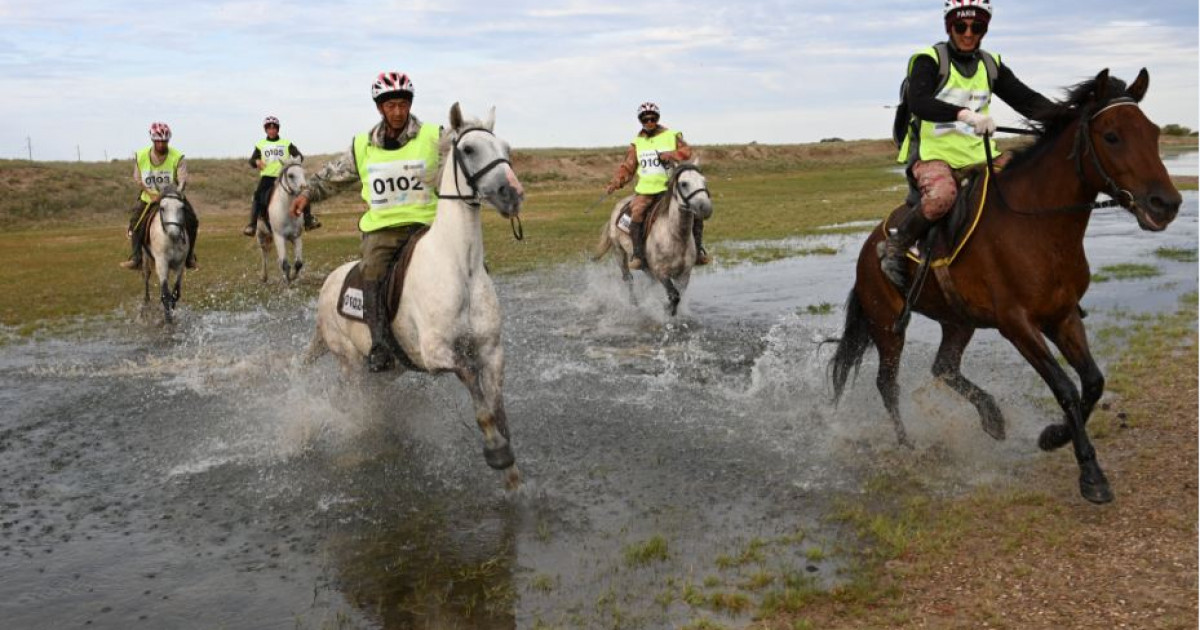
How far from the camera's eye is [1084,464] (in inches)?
268

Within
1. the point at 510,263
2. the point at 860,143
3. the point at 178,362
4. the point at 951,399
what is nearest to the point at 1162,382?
the point at 951,399

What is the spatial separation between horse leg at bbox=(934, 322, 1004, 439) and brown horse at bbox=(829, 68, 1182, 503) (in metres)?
0.68

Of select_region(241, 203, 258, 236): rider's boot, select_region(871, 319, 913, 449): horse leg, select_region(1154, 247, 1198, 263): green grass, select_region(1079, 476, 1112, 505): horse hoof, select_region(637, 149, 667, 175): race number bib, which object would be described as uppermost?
select_region(637, 149, 667, 175): race number bib

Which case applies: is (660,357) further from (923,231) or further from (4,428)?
(4,428)

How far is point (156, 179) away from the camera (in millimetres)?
16750

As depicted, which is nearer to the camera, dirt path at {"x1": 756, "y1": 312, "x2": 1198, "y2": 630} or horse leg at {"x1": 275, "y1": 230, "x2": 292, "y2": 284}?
dirt path at {"x1": 756, "y1": 312, "x2": 1198, "y2": 630}

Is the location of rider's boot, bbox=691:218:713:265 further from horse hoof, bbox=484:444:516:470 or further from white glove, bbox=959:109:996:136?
horse hoof, bbox=484:444:516:470

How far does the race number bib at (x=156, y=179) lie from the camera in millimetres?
16641

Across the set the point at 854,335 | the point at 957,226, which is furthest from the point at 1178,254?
the point at 957,226

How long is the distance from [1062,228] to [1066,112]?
0.86 metres

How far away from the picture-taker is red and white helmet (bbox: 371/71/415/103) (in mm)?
7812

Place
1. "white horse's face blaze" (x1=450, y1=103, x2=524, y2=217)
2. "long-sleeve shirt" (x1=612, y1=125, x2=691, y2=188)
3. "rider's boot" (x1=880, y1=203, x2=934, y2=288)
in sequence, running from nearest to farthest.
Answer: "white horse's face blaze" (x1=450, y1=103, x2=524, y2=217), "rider's boot" (x1=880, y1=203, x2=934, y2=288), "long-sleeve shirt" (x1=612, y1=125, x2=691, y2=188)

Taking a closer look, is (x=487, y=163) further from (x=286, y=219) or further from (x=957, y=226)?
(x=286, y=219)

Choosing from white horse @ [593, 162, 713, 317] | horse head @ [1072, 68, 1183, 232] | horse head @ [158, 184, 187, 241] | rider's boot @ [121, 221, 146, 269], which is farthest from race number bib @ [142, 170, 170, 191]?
horse head @ [1072, 68, 1183, 232]
